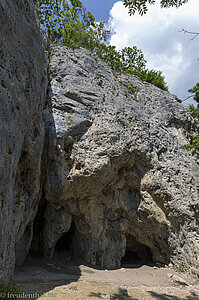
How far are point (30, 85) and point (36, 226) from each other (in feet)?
23.6

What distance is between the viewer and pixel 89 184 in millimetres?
9523

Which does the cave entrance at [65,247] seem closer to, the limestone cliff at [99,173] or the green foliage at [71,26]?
the limestone cliff at [99,173]

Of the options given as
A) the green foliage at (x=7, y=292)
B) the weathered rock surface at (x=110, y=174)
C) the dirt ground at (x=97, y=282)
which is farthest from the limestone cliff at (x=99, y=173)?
the green foliage at (x=7, y=292)

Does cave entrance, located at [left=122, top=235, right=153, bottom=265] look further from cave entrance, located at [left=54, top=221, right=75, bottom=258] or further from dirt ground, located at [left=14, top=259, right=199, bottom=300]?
cave entrance, located at [left=54, top=221, right=75, bottom=258]

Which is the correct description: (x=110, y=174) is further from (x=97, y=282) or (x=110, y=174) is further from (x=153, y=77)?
(x=153, y=77)

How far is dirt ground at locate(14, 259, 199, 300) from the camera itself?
5.48 metres

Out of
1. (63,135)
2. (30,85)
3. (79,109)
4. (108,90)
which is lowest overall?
(63,135)

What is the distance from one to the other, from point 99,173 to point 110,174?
721mm

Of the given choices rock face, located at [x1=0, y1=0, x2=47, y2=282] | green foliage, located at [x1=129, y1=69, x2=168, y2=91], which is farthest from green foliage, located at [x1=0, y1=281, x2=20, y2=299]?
green foliage, located at [x1=129, y1=69, x2=168, y2=91]

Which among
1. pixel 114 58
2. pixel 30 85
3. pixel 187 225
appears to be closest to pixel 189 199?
pixel 187 225

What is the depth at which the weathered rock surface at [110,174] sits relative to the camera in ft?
30.8

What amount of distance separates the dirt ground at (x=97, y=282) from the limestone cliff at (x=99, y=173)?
2.72 feet

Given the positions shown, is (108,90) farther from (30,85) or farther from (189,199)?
(189,199)

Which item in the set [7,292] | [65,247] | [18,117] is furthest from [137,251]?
[18,117]
